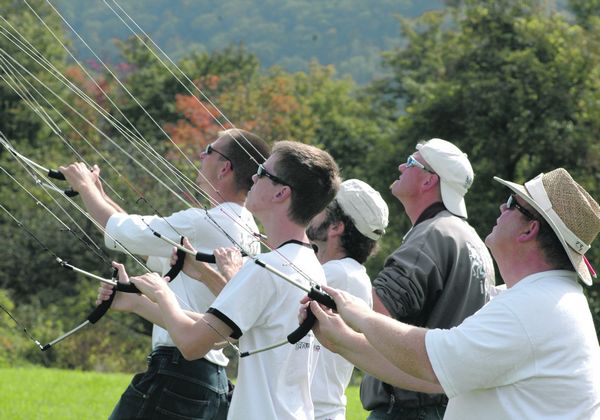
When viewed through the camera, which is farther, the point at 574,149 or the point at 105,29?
the point at 105,29

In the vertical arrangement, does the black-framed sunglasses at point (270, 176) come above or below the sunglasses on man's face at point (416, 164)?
above

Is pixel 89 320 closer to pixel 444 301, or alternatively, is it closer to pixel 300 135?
pixel 444 301

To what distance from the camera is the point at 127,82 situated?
197 ft

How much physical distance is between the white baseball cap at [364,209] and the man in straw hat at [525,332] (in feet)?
7.10

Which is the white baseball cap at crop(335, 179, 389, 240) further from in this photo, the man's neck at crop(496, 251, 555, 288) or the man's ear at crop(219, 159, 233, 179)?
the man's neck at crop(496, 251, 555, 288)

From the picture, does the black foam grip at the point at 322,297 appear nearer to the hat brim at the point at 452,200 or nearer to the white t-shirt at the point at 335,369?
the white t-shirt at the point at 335,369

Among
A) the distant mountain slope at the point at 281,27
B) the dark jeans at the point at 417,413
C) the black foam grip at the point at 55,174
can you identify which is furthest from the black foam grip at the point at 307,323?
the distant mountain slope at the point at 281,27

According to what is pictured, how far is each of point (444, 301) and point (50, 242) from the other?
30010 millimetres

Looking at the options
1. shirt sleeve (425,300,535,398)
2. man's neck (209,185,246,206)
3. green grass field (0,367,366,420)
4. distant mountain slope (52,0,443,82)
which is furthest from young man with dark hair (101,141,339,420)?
distant mountain slope (52,0,443,82)

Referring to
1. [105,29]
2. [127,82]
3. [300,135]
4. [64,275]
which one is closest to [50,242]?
[64,275]

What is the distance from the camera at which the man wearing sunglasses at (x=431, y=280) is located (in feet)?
19.0

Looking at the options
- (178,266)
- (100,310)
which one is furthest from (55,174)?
(100,310)

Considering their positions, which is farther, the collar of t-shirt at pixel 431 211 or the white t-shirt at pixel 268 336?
the collar of t-shirt at pixel 431 211

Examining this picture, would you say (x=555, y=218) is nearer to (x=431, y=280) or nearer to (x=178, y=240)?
(x=431, y=280)
